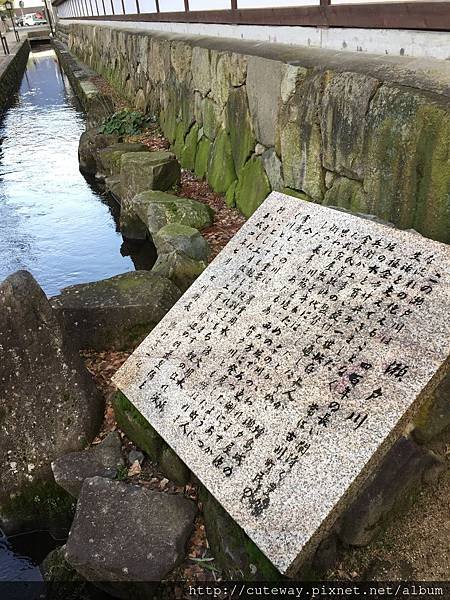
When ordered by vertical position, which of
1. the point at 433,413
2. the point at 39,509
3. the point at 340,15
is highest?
the point at 340,15

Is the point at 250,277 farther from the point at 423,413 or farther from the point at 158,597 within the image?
the point at 158,597

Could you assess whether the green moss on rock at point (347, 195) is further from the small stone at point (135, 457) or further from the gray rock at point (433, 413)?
the small stone at point (135, 457)

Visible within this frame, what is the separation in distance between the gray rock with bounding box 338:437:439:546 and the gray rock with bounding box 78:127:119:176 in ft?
Result: 27.3

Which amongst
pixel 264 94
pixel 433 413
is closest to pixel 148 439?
pixel 433 413

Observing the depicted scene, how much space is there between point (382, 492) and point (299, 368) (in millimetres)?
642

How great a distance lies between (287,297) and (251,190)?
9.73 feet

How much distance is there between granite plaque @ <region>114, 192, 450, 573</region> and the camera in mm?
1975

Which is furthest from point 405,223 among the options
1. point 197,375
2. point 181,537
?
point 181,537

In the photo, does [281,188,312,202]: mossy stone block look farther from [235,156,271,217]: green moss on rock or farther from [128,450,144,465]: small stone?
[128,450,144,465]: small stone

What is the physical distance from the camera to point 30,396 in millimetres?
3111

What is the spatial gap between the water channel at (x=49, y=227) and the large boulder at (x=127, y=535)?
25.6 inches

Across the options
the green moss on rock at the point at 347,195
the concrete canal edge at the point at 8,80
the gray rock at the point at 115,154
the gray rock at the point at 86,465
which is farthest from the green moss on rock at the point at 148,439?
the concrete canal edge at the point at 8,80

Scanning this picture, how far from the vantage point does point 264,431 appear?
2.22m

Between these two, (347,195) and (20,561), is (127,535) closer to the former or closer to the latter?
(20,561)
